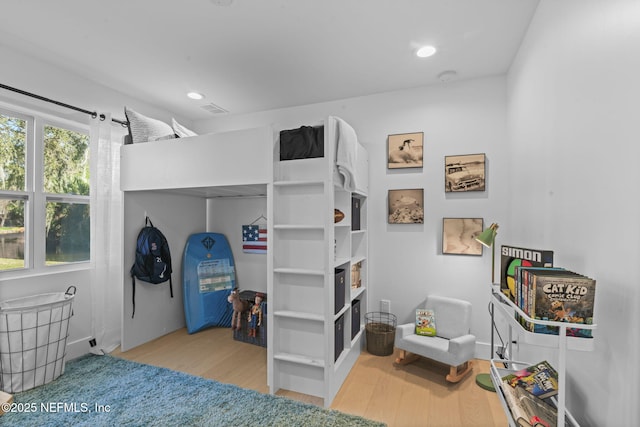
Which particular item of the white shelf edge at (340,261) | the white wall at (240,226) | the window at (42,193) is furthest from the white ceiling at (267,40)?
the white shelf edge at (340,261)

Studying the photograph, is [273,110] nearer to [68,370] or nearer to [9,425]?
[68,370]

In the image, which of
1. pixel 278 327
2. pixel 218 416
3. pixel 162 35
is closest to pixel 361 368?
pixel 278 327

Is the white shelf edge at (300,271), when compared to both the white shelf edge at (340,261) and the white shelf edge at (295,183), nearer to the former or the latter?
the white shelf edge at (340,261)

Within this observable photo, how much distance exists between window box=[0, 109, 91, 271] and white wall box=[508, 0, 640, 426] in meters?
3.71

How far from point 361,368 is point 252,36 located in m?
2.79

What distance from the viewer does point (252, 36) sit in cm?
223

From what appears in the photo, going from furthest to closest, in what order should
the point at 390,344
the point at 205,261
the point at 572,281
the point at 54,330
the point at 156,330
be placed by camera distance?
the point at 205,261 < the point at 156,330 < the point at 390,344 < the point at 54,330 < the point at 572,281

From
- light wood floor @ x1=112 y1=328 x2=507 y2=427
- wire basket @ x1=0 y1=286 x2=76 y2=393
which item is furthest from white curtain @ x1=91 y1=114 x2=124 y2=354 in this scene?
wire basket @ x1=0 y1=286 x2=76 y2=393

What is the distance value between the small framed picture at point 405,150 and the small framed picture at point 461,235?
0.64m

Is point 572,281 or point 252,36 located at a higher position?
point 252,36

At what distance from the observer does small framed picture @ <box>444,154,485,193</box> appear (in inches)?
111

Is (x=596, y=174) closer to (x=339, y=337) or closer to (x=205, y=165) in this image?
(x=339, y=337)

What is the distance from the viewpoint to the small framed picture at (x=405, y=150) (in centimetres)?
A: 302

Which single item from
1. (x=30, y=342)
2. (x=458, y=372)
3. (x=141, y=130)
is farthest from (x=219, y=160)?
(x=458, y=372)
